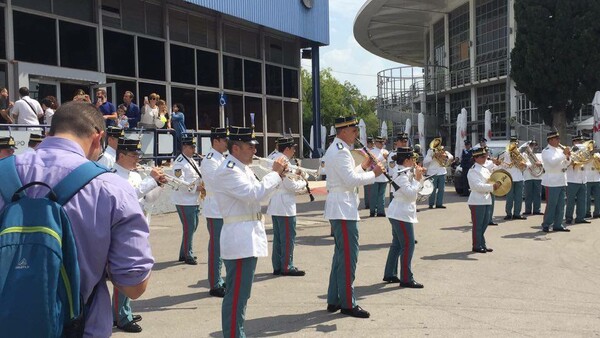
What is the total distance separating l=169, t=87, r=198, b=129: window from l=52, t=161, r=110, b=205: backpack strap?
19.2m

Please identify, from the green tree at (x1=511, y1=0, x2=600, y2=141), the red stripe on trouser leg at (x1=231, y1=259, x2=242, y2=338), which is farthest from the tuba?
the green tree at (x1=511, y1=0, x2=600, y2=141)

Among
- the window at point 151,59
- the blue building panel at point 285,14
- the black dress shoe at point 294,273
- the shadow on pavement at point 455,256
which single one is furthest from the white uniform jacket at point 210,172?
the blue building panel at point 285,14

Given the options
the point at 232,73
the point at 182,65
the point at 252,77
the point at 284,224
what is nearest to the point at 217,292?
the point at 284,224

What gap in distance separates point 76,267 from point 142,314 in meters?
4.55

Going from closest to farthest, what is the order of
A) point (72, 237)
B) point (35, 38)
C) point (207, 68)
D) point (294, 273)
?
point (72, 237), point (294, 273), point (35, 38), point (207, 68)

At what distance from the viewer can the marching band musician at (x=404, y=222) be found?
746 centimetres

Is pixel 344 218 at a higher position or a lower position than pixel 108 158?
lower

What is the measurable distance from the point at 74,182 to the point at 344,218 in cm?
430

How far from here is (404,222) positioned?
24.6 ft

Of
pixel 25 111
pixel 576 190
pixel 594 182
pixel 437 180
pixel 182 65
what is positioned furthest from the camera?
pixel 182 65

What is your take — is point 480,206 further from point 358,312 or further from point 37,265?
point 37,265

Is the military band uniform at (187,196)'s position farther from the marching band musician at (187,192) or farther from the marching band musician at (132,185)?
the marching band musician at (132,185)

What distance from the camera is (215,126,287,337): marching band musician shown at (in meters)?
4.85

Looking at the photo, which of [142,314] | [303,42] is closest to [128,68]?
[303,42]
